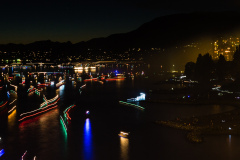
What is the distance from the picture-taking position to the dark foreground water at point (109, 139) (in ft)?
42.5

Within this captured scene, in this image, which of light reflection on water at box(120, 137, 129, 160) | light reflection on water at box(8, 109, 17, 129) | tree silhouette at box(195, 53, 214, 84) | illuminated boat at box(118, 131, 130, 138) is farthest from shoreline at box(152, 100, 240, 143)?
tree silhouette at box(195, 53, 214, 84)

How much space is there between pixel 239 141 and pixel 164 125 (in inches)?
153

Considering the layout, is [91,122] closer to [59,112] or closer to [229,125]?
[59,112]

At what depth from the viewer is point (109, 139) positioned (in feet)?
49.1

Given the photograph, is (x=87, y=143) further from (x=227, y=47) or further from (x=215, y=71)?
(x=227, y=47)

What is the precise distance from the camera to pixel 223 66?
34.4 m

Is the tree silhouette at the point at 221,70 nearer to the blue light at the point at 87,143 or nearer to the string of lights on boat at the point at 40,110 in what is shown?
the string of lights on boat at the point at 40,110

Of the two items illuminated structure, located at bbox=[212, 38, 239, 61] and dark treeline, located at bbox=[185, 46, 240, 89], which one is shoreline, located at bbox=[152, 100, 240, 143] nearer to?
dark treeline, located at bbox=[185, 46, 240, 89]

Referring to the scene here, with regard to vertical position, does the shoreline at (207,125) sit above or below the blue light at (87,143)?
above

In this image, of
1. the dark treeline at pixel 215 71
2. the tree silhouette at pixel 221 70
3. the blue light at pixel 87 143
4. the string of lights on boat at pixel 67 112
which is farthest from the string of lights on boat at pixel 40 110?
the tree silhouette at pixel 221 70

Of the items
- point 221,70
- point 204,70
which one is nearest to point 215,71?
point 221,70

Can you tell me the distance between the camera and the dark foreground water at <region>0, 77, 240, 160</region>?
511 inches

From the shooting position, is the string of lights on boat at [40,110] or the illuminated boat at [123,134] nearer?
the illuminated boat at [123,134]

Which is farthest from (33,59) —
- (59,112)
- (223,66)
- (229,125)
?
(229,125)
